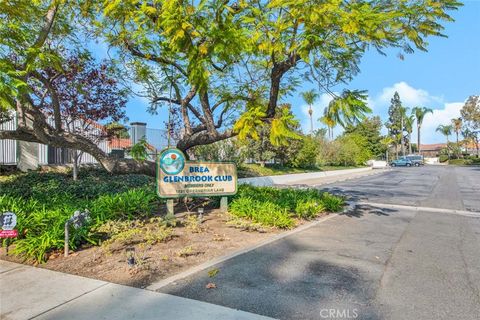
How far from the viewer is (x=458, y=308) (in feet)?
11.7

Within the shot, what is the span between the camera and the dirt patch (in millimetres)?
4484

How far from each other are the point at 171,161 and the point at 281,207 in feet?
9.33

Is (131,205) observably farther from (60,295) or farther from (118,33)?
(118,33)

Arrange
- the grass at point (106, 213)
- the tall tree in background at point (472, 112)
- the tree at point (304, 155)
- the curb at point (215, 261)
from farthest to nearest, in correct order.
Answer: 1. the tall tree in background at point (472, 112)
2. the tree at point (304, 155)
3. the grass at point (106, 213)
4. the curb at point (215, 261)

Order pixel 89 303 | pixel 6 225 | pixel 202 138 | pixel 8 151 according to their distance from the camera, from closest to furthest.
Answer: pixel 89 303, pixel 6 225, pixel 202 138, pixel 8 151

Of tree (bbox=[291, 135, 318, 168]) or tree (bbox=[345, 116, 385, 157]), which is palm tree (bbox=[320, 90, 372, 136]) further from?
tree (bbox=[345, 116, 385, 157])

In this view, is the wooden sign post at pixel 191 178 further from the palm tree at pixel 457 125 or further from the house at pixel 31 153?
the palm tree at pixel 457 125

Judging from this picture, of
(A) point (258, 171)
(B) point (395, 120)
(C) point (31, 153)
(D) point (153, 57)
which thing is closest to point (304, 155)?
(A) point (258, 171)

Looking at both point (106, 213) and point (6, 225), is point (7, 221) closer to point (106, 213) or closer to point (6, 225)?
point (6, 225)

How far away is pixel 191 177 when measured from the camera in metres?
7.77

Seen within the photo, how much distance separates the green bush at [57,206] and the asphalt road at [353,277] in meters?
2.42

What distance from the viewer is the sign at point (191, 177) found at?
7426 mm

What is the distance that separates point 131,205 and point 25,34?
4.58 m

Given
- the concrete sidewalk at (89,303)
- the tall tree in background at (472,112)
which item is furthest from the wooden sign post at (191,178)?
the tall tree in background at (472,112)
